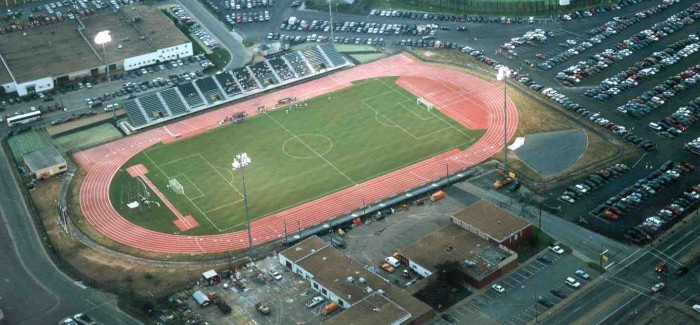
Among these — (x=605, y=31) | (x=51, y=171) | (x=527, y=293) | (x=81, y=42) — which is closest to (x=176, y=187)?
(x=51, y=171)

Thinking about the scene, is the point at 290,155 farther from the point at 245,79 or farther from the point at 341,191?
the point at 245,79

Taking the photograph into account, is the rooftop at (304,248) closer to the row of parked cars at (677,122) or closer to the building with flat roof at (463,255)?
the building with flat roof at (463,255)

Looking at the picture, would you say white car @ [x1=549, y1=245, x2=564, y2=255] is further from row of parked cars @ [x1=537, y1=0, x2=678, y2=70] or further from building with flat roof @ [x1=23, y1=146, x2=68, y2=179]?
building with flat roof @ [x1=23, y1=146, x2=68, y2=179]

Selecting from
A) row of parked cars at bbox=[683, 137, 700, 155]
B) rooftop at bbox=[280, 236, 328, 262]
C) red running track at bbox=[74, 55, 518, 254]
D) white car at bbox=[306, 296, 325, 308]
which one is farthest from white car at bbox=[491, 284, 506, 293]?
row of parked cars at bbox=[683, 137, 700, 155]

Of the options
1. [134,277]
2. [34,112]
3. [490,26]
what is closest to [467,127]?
[490,26]

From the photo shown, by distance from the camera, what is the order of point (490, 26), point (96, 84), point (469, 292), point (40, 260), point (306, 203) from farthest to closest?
point (490, 26), point (96, 84), point (306, 203), point (40, 260), point (469, 292)

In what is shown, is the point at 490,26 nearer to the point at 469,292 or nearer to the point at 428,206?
the point at 428,206
